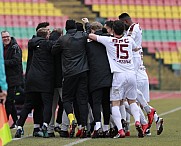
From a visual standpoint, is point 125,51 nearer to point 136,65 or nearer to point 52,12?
point 136,65

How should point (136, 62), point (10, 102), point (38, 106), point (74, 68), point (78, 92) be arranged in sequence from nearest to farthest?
point (74, 68) → point (78, 92) → point (136, 62) → point (38, 106) → point (10, 102)

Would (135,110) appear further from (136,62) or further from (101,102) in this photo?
(136,62)

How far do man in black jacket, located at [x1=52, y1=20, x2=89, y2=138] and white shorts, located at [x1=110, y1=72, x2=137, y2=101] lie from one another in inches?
19.8

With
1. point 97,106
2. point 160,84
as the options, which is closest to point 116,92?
point 97,106

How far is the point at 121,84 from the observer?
11414 mm

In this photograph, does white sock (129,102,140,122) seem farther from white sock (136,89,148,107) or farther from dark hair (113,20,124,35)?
dark hair (113,20,124,35)

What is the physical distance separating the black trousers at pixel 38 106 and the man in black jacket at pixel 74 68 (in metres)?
0.35

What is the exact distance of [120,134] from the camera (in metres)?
11.4

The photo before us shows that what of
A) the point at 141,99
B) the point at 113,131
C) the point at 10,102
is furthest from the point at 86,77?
the point at 10,102

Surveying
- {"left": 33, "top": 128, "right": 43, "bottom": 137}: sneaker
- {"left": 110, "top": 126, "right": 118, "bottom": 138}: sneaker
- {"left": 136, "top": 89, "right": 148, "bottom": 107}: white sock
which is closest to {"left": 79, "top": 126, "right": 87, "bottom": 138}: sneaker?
{"left": 110, "top": 126, "right": 118, "bottom": 138}: sneaker

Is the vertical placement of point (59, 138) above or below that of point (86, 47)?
below

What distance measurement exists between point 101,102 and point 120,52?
3.21ft

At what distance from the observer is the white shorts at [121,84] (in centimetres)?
1141

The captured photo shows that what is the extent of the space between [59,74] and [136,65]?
1.37 metres
